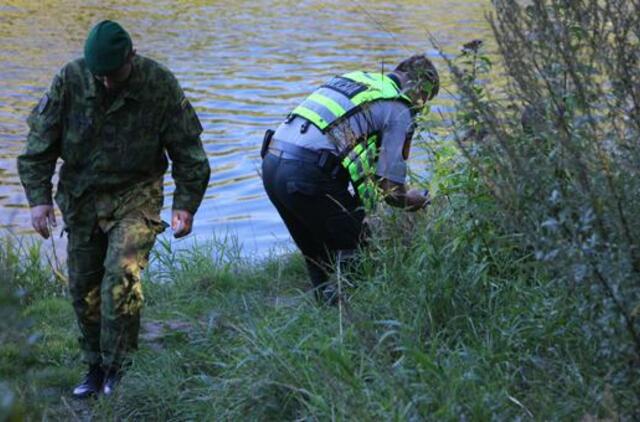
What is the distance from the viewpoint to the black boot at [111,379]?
564cm

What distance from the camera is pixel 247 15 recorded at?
22.0 metres

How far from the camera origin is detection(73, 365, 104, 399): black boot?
5.81m

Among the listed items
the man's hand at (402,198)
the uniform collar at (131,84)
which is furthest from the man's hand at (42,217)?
the man's hand at (402,198)

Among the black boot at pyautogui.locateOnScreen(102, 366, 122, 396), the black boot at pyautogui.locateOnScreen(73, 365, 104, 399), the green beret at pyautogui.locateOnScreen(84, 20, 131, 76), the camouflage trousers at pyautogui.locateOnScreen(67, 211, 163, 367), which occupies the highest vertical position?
the green beret at pyautogui.locateOnScreen(84, 20, 131, 76)

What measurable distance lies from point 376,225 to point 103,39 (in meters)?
1.69

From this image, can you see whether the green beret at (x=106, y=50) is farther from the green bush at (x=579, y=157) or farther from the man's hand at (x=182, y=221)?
the green bush at (x=579, y=157)

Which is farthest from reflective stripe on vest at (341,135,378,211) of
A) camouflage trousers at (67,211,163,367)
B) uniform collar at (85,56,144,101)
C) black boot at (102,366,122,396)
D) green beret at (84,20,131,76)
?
black boot at (102,366,122,396)

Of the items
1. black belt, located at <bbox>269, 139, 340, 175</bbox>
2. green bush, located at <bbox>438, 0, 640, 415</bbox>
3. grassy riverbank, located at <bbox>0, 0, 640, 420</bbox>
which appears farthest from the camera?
black belt, located at <bbox>269, 139, 340, 175</bbox>

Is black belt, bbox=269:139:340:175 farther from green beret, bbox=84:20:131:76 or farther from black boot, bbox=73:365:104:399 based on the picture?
black boot, bbox=73:365:104:399

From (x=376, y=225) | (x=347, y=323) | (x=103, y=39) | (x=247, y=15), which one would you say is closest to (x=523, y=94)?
(x=347, y=323)

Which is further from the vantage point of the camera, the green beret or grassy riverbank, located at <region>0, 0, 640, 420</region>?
the green beret

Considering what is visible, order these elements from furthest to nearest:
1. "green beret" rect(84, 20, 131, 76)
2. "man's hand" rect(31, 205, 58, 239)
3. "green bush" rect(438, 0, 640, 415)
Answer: "man's hand" rect(31, 205, 58, 239), "green beret" rect(84, 20, 131, 76), "green bush" rect(438, 0, 640, 415)

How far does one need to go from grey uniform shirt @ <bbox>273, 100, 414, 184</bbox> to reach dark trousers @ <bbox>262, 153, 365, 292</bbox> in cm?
15

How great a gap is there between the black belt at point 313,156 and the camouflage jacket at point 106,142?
65 cm
